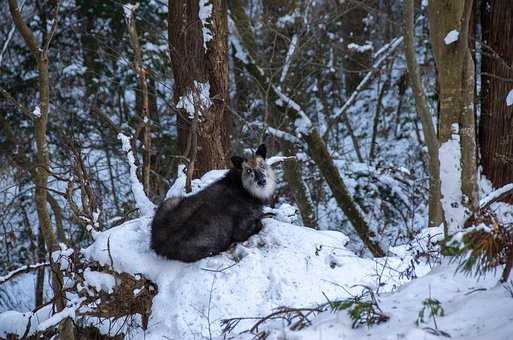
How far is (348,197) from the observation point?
1143 cm

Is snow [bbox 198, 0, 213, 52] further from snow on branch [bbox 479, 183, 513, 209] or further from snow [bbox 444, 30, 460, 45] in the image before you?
snow on branch [bbox 479, 183, 513, 209]

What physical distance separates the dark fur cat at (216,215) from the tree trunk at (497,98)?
134 inches

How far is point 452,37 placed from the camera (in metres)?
4.64

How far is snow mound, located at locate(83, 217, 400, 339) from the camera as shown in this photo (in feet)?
18.2

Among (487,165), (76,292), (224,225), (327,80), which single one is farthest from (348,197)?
(327,80)

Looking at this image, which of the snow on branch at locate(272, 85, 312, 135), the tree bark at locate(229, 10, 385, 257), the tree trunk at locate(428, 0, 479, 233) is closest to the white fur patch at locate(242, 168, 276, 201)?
the tree trunk at locate(428, 0, 479, 233)

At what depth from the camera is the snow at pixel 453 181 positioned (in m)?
4.79

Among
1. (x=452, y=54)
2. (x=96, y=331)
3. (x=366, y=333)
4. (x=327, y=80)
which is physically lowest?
(x=96, y=331)

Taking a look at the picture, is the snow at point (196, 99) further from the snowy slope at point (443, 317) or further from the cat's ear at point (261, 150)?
the snowy slope at point (443, 317)

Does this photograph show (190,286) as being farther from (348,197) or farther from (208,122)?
(348,197)

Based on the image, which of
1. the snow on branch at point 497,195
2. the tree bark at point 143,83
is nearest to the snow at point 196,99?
the tree bark at point 143,83

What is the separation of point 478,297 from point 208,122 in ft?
17.0

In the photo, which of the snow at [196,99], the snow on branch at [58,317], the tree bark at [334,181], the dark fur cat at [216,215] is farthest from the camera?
the tree bark at [334,181]

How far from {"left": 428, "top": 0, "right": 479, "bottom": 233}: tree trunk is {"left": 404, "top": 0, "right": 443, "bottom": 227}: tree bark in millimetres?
3555
